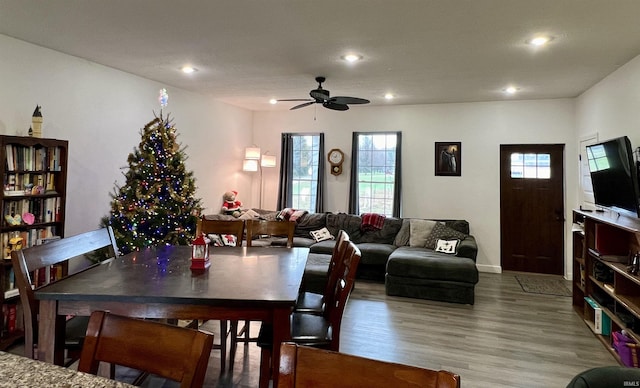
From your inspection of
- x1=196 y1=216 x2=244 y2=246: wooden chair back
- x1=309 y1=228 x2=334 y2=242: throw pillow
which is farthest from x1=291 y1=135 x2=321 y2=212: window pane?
x1=196 y1=216 x2=244 y2=246: wooden chair back

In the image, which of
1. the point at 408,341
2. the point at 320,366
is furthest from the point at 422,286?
the point at 320,366

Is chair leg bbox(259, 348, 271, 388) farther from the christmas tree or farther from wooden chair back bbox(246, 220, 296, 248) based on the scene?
the christmas tree

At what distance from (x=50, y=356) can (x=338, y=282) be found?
1.44m

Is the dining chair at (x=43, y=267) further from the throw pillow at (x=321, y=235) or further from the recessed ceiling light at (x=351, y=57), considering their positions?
the throw pillow at (x=321, y=235)

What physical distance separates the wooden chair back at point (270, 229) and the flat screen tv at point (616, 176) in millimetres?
2840

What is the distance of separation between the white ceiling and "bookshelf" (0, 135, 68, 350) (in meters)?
1.02

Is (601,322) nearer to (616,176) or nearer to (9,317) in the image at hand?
(616,176)

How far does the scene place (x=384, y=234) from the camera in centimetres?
598

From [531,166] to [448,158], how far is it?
1252 mm

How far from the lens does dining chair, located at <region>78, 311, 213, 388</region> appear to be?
0.92 m

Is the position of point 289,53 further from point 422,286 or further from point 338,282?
point 422,286

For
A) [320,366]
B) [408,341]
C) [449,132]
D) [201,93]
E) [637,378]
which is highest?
[201,93]

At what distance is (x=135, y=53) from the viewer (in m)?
3.81

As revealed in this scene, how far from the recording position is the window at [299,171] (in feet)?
23.0
